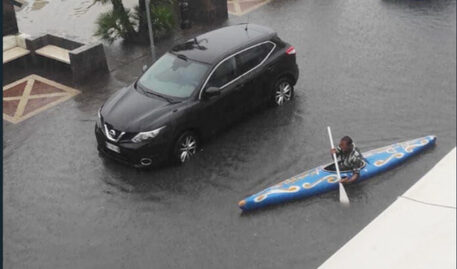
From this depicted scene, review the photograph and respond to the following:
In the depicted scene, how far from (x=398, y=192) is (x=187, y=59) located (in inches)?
177

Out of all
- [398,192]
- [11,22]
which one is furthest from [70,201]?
[11,22]

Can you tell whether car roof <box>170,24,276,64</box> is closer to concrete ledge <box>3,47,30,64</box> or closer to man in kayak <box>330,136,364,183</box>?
man in kayak <box>330,136,364,183</box>

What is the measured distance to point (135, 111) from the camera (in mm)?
10273

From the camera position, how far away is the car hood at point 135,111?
1002 cm

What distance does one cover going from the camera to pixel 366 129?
11.1 meters

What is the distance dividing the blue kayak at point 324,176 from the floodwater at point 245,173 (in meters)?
0.14

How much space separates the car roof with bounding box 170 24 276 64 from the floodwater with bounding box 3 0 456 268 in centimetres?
153

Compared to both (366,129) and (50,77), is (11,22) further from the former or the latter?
(366,129)

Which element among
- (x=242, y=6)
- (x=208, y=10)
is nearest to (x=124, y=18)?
(x=208, y=10)

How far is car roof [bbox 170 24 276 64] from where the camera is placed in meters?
11.0

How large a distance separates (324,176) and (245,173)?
4.66ft

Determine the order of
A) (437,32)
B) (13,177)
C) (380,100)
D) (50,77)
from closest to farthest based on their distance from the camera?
1. (437,32)
2. (13,177)
3. (380,100)
4. (50,77)

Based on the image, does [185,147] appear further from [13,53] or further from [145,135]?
[13,53]

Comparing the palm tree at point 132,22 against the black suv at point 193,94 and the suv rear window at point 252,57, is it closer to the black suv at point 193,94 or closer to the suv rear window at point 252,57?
the black suv at point 193,94
